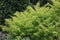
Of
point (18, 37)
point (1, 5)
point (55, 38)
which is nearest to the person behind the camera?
point (18, 37)

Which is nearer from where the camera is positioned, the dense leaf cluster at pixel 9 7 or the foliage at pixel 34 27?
the foliage at pixel 34 27

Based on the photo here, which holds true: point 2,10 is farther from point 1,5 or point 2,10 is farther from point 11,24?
point 11,24

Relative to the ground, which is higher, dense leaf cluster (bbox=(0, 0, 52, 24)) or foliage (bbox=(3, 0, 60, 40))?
dense leaf cluster (bbox=(0, 0, 52, 24))

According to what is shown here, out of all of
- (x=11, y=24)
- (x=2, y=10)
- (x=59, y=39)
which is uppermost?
(x=2, y=10)

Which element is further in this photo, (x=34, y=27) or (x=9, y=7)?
(x=9, y=7)

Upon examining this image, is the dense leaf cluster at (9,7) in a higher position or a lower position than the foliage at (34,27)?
higher

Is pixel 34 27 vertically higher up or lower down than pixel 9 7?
lower down

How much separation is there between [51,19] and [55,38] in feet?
1.36

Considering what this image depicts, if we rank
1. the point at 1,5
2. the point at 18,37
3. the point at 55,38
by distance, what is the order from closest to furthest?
the point at 18,37, the point at 55,38, the point at 1,5

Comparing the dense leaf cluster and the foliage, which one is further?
the dense leaf cluster

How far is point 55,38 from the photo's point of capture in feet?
17.2

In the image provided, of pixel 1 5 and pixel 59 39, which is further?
pixel 1 5

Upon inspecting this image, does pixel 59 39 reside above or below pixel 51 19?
below

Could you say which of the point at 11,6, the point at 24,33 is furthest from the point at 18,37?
the point at 11,6
